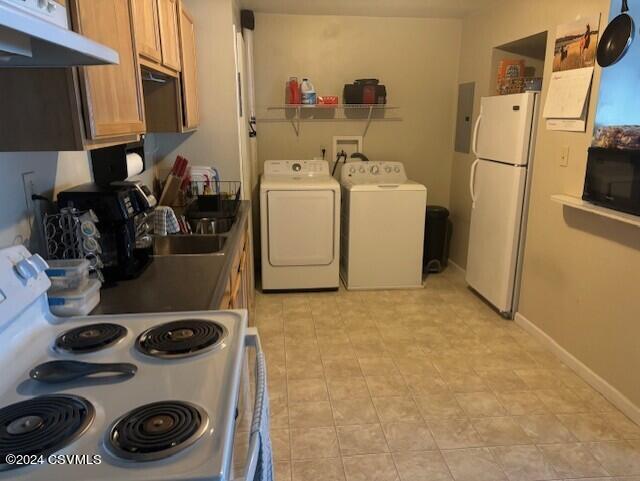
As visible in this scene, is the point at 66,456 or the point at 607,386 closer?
the point at 66,456

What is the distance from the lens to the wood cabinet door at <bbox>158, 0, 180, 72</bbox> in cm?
210

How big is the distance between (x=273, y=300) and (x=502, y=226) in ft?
6.12

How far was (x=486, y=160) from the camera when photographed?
3494 millimetres

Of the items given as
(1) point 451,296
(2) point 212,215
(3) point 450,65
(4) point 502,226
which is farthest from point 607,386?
(3) point 450,65

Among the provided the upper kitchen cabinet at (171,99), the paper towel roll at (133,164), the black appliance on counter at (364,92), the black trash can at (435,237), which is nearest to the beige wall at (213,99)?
the upper kitchen cabinet at (171,99)

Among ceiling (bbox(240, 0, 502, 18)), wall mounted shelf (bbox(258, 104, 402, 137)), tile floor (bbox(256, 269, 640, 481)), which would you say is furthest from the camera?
wall mounted shelf (bbox(258, 104, 402, 137))

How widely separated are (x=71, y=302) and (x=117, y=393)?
20.3 inches

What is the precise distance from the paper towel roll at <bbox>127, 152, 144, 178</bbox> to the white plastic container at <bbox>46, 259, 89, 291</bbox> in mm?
923

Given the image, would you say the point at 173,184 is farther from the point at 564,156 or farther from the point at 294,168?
the point at 564,156

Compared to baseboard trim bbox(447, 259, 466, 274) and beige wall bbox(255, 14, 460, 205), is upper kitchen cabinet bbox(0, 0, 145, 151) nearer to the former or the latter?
beige wall bbox(255, 14, 460, 205)

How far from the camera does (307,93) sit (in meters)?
4.09

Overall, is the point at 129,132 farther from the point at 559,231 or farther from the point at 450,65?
the point at 450,65

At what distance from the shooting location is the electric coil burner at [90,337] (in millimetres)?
1098

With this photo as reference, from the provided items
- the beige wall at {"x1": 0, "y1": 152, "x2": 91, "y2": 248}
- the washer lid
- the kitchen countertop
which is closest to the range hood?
the beige wall at {"x1": 0, "y1": 152, "x2": 91, "y2": 248}
